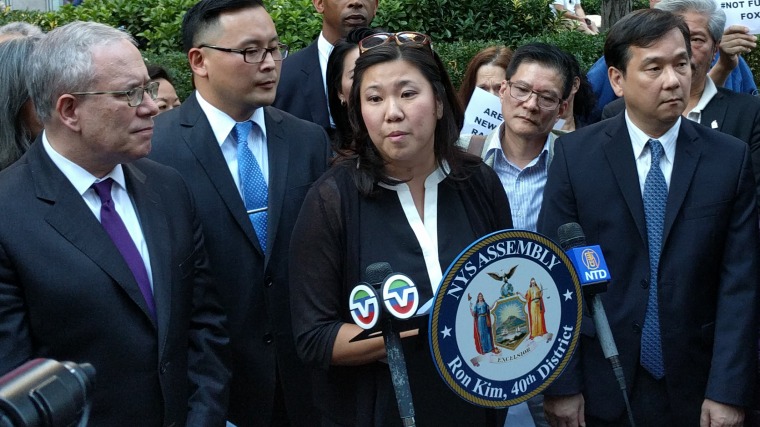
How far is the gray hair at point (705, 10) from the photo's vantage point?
18.3ft

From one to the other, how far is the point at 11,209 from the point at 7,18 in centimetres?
863

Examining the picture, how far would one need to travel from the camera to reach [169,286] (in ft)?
11.3

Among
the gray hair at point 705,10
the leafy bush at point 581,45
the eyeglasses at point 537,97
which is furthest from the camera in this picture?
the leafy bush at point 581,45

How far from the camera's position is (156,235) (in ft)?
11.4

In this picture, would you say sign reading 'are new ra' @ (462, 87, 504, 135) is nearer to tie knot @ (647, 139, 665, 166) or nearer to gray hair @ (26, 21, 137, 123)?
tie knot @ (647, 139, 665, 166)

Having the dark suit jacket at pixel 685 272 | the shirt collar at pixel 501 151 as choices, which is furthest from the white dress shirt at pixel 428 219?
the shirt collar at pixel 501 151

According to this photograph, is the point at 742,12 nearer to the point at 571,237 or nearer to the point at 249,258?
the point at 571,237

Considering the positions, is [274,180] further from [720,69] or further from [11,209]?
[720,69]

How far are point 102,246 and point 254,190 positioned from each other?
1.10 m

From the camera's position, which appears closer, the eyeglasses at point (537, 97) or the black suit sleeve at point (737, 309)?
the black suit sleeve at point (737, 309)

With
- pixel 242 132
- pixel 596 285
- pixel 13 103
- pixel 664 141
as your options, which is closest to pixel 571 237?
pixel 596 285

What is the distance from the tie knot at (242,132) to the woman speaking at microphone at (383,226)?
0.79 m

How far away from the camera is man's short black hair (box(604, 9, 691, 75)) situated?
4.26 meters

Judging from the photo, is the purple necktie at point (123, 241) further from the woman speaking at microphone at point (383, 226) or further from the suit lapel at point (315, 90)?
the suit lapel at point (315, 90)
